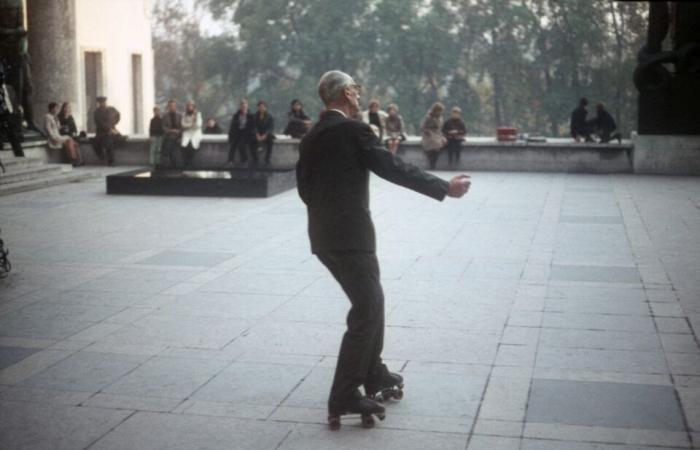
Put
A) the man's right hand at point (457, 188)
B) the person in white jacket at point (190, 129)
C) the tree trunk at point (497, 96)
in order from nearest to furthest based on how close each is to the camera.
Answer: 1. the man's right hand at point (457, 188)
2. the person in white jacket at point (190, 129)
3. the tree trunk at point (497, 96)

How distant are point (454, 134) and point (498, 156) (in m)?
1.15

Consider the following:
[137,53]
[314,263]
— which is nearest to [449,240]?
[314,263]

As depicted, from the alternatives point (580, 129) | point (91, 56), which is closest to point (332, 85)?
point (580, 129)

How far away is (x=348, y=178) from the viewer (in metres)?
5.07

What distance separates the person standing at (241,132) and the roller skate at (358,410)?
682 inches

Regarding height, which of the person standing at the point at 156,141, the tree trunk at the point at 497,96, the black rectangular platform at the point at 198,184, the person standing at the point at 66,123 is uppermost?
the tree trunk at the point at 497,96

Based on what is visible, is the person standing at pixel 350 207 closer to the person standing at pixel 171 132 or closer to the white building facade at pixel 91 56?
the person standing at pixel 171 132

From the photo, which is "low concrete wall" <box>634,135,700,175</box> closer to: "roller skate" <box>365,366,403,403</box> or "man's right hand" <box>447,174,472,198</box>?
"roller skate" <box>365,366,403,403</box>

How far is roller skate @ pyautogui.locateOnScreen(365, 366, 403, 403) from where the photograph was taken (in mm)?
5438

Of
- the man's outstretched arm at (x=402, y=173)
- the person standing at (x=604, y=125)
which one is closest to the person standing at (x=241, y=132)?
the person standing at (x=604, y=125)

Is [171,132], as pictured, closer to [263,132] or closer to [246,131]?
[246,131]

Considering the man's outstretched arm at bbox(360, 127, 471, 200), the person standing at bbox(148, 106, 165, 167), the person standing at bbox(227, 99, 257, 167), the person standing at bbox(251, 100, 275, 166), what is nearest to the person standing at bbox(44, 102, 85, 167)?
the person standing at bbox(148, 106, 165, 167)

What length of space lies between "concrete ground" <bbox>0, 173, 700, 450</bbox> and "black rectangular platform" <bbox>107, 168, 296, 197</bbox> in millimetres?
3353

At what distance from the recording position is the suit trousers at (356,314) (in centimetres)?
504
